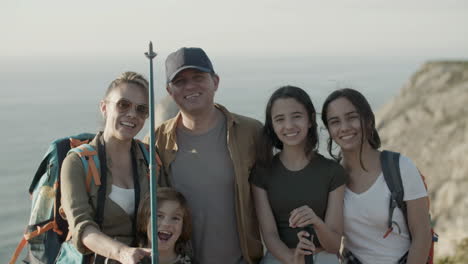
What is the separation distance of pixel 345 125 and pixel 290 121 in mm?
406

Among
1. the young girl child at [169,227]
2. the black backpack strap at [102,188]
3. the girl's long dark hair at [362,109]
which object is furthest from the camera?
the girl's long dark hair at [362,109]

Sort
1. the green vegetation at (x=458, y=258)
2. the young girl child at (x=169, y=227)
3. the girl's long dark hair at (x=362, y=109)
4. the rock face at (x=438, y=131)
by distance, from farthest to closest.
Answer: the rock face at (x=438, y=131)
the green vegetation at (x=458, y=258)
the girl's long dark hair at (x=362, y=109)
the young girl child at (x=169, y=227)

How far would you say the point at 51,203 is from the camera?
14.0 feet

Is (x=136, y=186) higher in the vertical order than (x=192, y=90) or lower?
lower

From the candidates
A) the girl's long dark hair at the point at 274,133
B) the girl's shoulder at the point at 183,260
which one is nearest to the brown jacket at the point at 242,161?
the girl's long dark hair at the point at 274,133

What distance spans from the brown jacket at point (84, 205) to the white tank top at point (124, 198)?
0.09ft

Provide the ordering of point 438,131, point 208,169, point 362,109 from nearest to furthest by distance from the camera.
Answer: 1. point 362,109
2. point 208,169
3. point 438,131

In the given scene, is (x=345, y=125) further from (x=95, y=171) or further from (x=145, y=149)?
(x=95, y=171)

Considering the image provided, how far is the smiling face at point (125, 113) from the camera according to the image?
4.27 metres

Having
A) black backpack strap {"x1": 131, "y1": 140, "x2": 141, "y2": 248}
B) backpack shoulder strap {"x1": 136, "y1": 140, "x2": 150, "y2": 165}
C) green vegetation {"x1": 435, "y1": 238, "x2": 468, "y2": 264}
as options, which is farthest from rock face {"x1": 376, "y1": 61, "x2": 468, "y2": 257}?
black backpack strap {"x1": 131, "y1": 140, "x2": 141, "y2": 248}

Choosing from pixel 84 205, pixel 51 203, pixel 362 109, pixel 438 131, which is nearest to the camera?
pixel 84 205

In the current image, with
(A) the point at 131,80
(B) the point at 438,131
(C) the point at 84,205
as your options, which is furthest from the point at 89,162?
(B) the point at 438,131

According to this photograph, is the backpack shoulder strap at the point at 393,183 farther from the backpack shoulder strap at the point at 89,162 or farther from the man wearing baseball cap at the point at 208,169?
the backpack shoulder strap at the point at 89,162

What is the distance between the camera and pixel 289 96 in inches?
184
